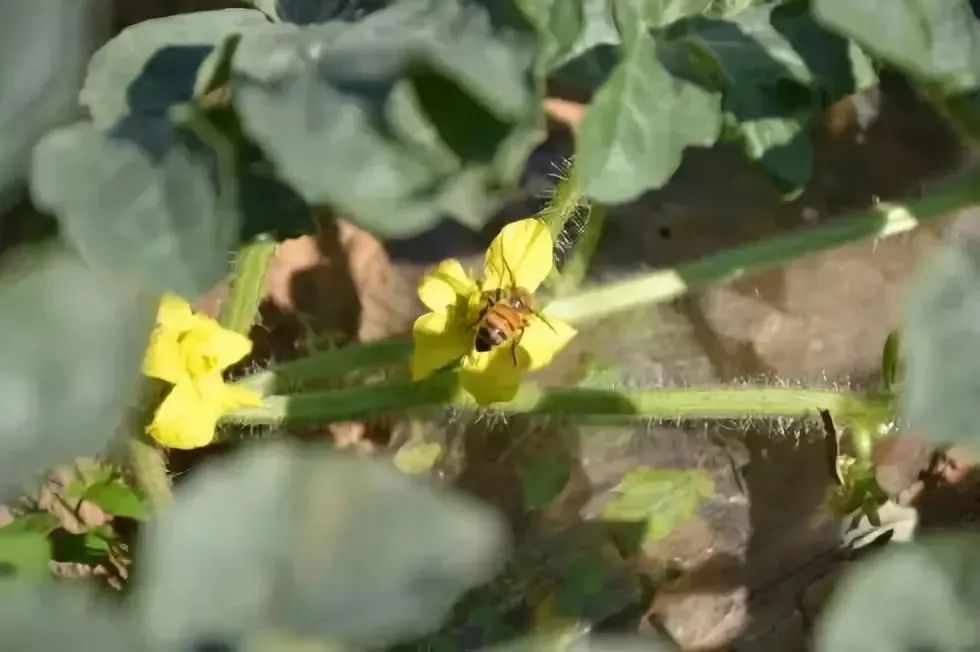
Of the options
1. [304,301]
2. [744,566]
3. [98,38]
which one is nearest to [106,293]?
[98,38]

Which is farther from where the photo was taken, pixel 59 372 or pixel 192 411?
pixel 192 411

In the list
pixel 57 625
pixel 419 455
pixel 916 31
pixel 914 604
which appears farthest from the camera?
pixel 419 455

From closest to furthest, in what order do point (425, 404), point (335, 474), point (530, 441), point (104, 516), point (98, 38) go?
1. point (335, 474)
2. point (98, 38)
3. point (425, 404)
4. point (104, 516)
5. point (530, 441)

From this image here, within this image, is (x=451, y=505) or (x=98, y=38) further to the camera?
(x=98, y=38)

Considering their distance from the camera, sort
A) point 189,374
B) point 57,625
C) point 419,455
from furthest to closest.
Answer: point 419,455 → point 189,374 → point 57,625

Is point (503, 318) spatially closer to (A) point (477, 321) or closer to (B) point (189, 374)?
(A) point (477, 321)

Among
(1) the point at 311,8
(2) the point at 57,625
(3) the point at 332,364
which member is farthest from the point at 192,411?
(2) the point at 57,625

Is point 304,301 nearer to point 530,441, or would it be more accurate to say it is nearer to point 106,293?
point 530,441

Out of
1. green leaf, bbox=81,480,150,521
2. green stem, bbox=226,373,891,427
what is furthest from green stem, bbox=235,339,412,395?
green leaf, bbox=81,480,150,521
